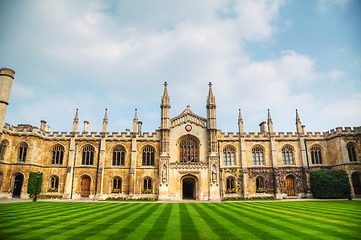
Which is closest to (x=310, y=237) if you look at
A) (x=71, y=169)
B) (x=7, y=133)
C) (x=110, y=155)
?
(x=110, y=155)

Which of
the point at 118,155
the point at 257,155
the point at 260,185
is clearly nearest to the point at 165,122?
the point at 118,155

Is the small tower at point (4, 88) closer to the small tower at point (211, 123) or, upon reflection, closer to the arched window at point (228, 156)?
the small tower at point (211, 123)

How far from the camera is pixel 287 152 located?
3453 centimetres

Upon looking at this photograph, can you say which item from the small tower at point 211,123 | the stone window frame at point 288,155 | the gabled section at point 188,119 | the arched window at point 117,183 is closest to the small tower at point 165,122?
the gabled section at point 188,119

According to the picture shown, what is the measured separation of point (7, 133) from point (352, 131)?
48409 mm

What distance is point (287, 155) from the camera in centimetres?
3444

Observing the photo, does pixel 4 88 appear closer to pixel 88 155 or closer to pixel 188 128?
pixel 88 155

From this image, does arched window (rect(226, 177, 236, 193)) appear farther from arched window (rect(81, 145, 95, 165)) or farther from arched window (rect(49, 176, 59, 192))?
arched window (rect(49, 176, 59, 192))

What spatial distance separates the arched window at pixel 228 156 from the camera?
33906mm

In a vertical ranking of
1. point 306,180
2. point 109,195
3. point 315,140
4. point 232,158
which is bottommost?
point 109,195

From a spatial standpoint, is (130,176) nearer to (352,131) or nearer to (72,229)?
(72,229)

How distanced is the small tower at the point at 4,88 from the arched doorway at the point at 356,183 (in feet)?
128

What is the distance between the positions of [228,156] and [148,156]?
12.3m

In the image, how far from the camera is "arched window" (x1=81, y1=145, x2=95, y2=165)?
3381cm
